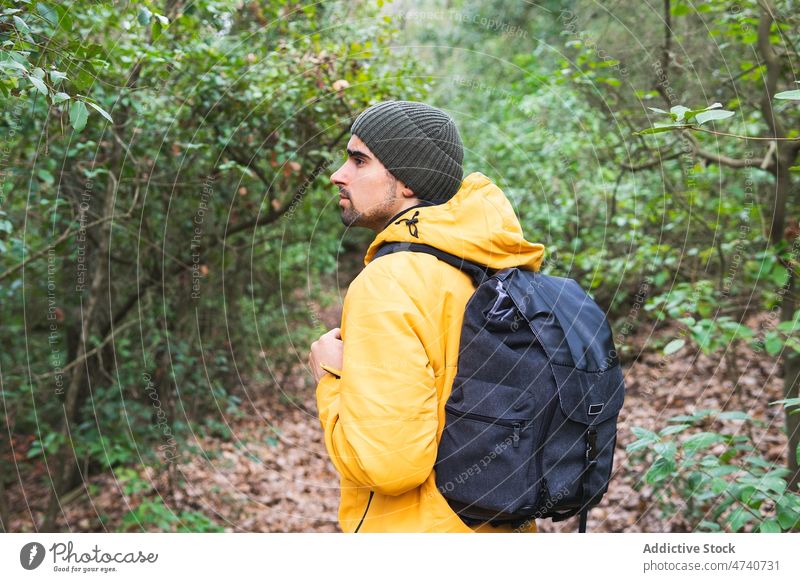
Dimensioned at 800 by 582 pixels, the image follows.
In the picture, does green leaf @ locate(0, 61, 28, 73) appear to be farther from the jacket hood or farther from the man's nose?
the jacket hood

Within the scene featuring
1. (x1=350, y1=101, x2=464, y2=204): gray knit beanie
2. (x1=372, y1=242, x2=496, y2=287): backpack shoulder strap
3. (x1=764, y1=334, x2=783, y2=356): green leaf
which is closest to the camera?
(x1=372, y1=242, x2=496, y2=287): backpack shoulder strap

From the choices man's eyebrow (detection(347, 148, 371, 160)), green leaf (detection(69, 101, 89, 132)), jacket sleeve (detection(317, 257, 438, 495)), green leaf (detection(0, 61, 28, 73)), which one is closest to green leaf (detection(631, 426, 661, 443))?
jacket sleeve (detection(317, 257, 438, 495))

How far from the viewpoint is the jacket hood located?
1.79 m

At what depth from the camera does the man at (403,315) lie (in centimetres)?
162

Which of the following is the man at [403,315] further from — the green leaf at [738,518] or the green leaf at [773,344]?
the green leaf at [773,344]

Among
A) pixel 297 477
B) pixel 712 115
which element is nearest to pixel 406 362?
pixel 712 115

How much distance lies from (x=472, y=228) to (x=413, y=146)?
345 mm

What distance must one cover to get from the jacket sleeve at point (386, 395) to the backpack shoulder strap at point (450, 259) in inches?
4.9

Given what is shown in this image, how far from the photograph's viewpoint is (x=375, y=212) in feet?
6.53

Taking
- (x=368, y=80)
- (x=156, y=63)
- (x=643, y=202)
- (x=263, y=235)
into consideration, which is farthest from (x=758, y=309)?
(x=156, y=63)

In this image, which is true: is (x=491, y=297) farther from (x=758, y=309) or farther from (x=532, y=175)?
(x=532, y=175)

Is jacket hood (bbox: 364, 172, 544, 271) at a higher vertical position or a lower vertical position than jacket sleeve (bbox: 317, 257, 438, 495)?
higher

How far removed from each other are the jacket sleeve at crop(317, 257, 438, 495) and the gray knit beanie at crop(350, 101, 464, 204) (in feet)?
1.33

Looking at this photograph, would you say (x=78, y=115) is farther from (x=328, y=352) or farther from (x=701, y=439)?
(x=701, y=439)
